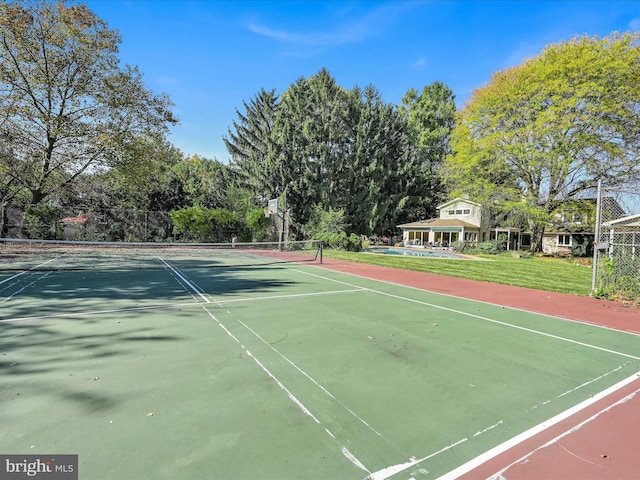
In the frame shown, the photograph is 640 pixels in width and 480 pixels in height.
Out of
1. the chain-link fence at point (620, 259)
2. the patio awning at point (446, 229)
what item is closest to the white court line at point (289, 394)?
the chain-link fence at point (620, 259)

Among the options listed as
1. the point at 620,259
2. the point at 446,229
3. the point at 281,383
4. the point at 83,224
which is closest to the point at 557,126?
the point at 446,229

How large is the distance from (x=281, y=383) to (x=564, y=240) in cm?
4116

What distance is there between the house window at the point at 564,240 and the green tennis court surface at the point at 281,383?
35078 mm

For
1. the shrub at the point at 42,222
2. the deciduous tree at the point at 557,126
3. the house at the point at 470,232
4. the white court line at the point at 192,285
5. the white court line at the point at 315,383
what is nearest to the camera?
the white court line at the point at 315,383

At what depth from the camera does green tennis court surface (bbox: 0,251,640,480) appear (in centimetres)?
240

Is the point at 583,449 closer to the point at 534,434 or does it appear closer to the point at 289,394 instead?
the point at 534,434

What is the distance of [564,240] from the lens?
114 feet

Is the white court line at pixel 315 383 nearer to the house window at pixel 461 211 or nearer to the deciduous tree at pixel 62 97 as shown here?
the deciduous tree at pixel 62 97

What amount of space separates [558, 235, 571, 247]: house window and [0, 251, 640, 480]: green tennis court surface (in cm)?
3508

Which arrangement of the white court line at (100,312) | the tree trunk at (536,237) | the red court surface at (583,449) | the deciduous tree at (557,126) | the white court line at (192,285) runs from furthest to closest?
the tree trunk at (536,237) → the deciduous tree at (557,126) → the white court line at (192,285) → the white court line at (100,312) → the red court surface at (583,449)

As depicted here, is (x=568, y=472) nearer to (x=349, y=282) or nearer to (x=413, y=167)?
(x=349, y=282)

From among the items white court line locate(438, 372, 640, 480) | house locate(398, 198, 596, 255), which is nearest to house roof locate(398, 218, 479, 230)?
house locate(398, 198, 596, 255)

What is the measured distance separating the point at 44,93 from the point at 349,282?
19865 mm

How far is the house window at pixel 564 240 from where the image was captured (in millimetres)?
34344
